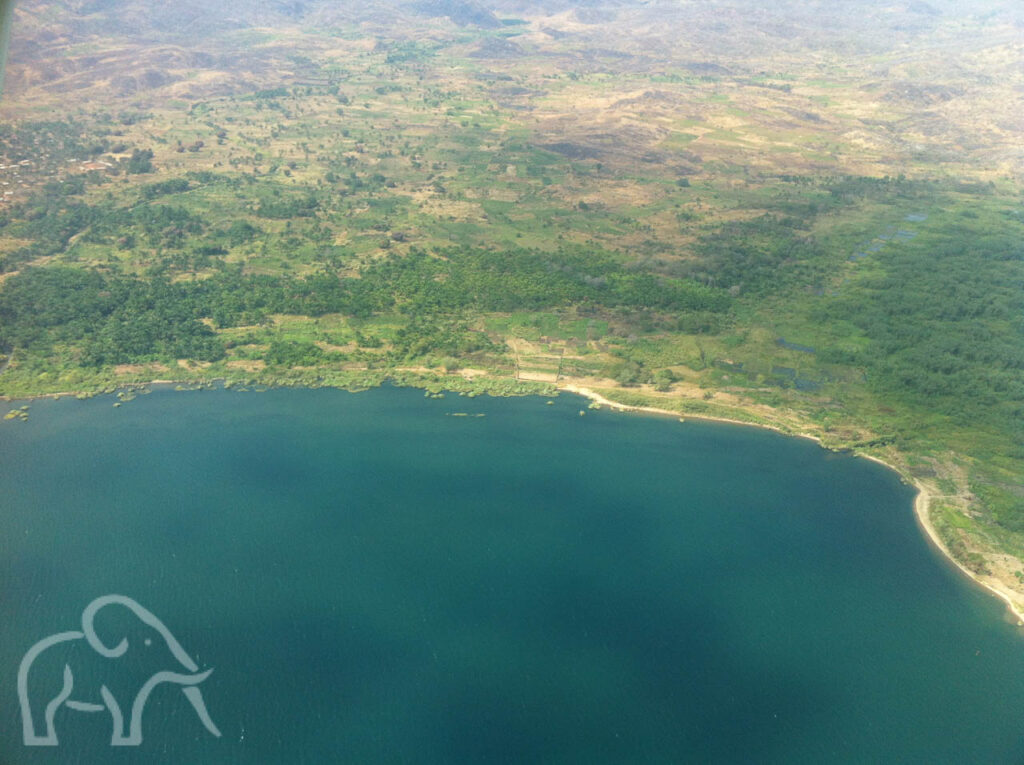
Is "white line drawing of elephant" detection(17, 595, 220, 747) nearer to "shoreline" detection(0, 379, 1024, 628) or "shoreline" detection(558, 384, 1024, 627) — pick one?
"shoreline" detection(0, 379, 1024, 628)

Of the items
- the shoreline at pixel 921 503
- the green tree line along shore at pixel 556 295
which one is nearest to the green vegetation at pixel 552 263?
the green tree line along shore at pixel 556 295

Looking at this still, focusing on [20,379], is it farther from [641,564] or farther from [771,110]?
[771,110]

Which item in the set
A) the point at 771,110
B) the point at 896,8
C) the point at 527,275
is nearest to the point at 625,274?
the point at 527,275

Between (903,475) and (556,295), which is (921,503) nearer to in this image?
(903,475)

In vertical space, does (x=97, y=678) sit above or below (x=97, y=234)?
above

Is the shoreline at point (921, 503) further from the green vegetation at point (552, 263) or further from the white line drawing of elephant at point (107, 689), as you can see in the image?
the white line drawing of elephant at point (107, 689)

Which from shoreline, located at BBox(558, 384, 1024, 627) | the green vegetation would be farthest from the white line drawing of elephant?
shoreline, located at BBox(558, 384, 1024, 627)
